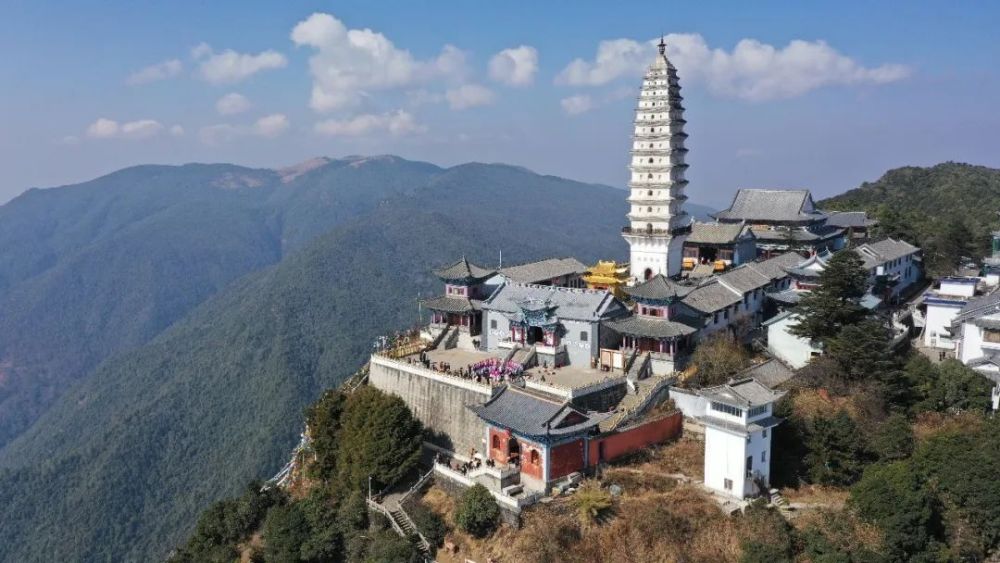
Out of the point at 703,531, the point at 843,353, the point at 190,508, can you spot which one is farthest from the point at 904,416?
the point at 190,508

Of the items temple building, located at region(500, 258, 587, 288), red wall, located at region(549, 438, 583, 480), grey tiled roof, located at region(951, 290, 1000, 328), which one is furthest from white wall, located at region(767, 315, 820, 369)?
red wall, located at region(549, 438, 583, 480)

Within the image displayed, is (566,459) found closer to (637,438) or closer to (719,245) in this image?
(637,438)

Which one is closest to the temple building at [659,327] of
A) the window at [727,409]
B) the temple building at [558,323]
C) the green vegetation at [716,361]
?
the temple building at [558,323]

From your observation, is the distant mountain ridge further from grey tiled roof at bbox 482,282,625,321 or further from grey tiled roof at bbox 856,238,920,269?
grey tiled roof at bbox 856,238,920,269

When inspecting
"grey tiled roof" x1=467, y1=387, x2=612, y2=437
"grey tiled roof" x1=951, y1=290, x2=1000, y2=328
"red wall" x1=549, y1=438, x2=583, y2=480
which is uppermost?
"grey tiled roof" x1=951, y1=290, x2=1000, y2=328

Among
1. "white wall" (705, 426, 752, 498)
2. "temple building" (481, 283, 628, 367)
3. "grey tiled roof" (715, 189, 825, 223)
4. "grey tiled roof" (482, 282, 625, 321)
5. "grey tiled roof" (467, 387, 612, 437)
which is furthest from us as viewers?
"grey tiled roof" (715, 189, 825, 223)

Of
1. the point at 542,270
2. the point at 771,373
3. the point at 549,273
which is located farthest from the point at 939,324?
the point at 542,270

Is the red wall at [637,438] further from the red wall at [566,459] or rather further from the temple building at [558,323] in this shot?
the temple building at [558,323]
